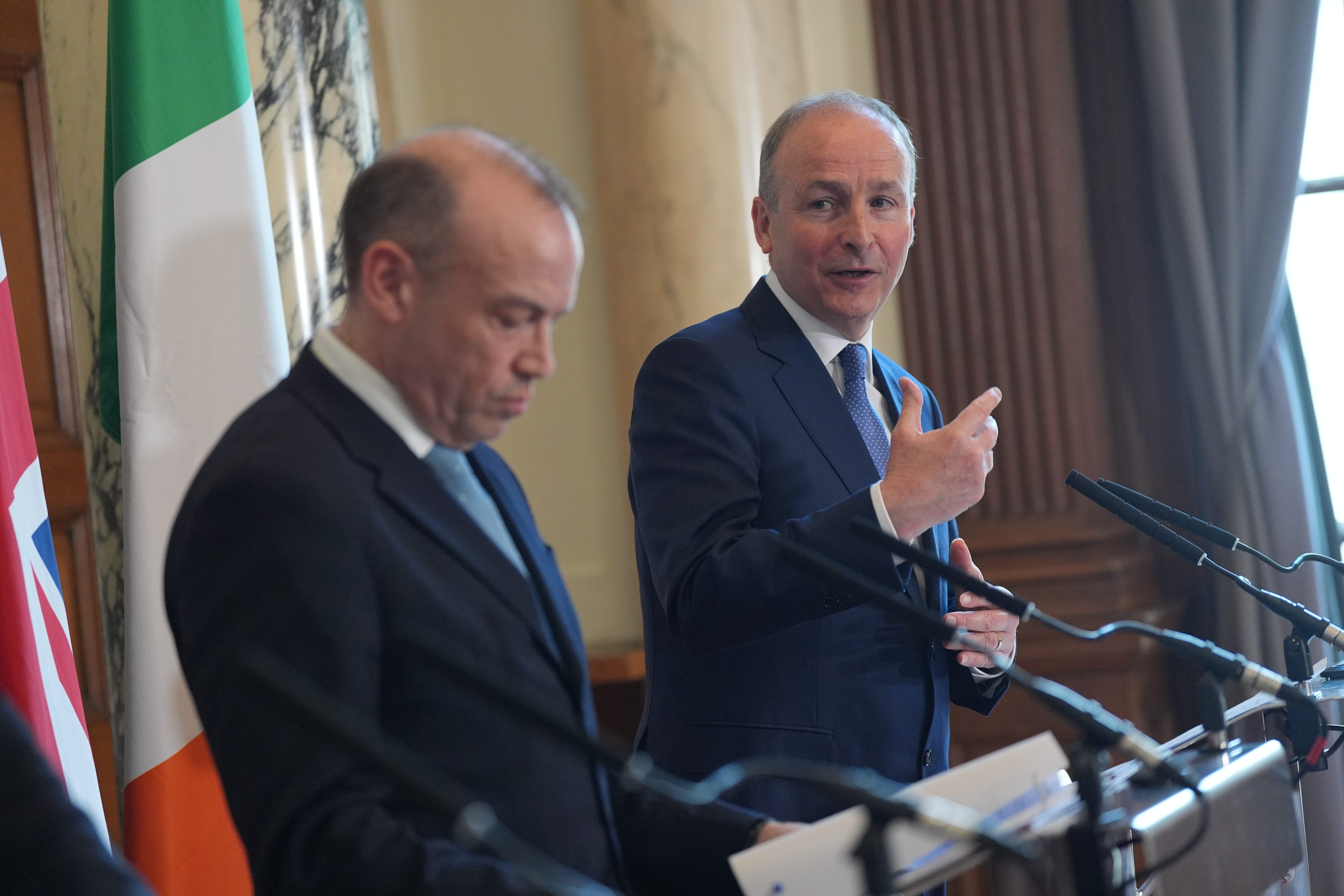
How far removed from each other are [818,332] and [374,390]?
0.94 meters

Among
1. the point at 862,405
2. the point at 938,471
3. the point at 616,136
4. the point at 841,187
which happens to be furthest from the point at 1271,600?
the point at 616,136

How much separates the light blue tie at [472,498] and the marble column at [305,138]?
115 cm

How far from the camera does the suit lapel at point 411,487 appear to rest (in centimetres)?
115

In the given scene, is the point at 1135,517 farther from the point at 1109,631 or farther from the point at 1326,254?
the point at 1326,254

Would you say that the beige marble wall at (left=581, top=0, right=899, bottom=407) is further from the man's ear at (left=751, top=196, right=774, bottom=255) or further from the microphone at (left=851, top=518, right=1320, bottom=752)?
the microphone at (left=851, top=518, right=1320, bottom=752)

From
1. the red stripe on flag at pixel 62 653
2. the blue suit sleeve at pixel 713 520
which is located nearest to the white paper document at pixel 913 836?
the blue suit sleeve at pixel 713 520

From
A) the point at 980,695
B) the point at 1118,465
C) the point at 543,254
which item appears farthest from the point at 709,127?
the point at 543,254

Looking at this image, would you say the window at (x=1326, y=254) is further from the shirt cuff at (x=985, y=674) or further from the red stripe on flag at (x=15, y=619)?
the red stripe on flag at (x=15, y=619)

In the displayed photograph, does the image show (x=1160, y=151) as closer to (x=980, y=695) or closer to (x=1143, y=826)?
(x=980, y=695)

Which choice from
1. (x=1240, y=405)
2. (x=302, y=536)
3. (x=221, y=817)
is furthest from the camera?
(x=1240, y=405)

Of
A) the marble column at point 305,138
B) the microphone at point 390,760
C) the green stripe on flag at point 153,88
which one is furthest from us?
the marble column at point 305,138

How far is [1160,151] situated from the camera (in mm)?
3426

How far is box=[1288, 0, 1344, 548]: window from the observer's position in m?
3.48

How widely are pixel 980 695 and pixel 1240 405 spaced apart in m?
1.84
